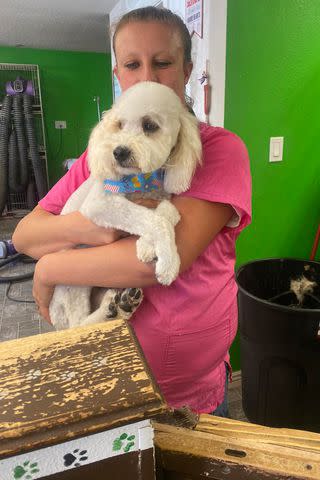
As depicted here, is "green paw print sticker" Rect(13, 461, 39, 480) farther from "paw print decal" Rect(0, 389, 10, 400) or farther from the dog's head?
the dog's head

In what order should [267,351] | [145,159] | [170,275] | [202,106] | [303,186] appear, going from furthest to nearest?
1. [303,186]
2. [202,106]
3. [267,351]
4. [145,159]
5. [170,275]

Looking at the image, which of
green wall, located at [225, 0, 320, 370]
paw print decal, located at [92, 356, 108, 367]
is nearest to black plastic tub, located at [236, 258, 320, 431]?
green wall, located at [225, 0, 320, 370]

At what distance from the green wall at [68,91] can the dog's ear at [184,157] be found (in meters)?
5.14

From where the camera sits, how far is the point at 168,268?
707mm

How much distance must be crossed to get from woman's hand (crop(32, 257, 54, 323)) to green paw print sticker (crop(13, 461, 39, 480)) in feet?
1.92

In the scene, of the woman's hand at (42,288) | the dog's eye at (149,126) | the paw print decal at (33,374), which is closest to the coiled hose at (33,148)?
the woman's hand at (42,288)

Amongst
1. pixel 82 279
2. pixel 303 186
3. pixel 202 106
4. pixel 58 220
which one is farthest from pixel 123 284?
pixel 303 186

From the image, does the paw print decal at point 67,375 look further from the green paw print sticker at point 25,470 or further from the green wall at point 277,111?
the green wall at point 277,111

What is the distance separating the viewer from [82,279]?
29.6 inches

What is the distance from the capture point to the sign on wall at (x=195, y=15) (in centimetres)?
150

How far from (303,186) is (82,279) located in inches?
55.6

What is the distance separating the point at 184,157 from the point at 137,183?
0.14 metres

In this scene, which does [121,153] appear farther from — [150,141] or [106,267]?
[106,267]

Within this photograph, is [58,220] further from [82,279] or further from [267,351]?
[267,351]
